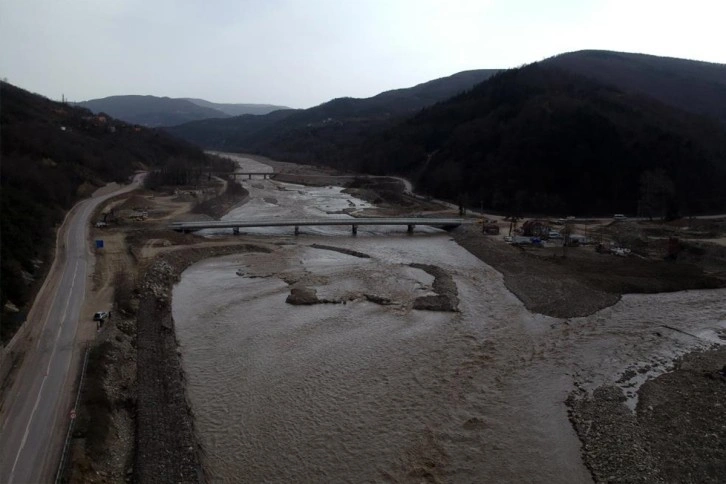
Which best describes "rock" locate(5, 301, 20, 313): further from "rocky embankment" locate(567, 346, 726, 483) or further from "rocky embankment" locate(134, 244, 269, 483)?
"rocky embankment" locate(567, 346, 726, 483)

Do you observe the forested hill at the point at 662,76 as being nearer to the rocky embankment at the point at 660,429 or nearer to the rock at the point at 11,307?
the rocky embankment at the point at 660,429

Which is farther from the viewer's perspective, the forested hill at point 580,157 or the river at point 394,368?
the forested hill at point 580,157

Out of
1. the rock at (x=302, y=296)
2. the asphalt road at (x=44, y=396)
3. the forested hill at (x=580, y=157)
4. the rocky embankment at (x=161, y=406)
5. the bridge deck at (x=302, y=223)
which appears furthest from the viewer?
the forested hill at (x=580, y=157)

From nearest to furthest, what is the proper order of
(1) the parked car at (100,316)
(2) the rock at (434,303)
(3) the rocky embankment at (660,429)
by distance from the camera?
(3) the rocky embankment at (660,429) → (1) the parked car at (100,316) → (2) the rock at (434,303)

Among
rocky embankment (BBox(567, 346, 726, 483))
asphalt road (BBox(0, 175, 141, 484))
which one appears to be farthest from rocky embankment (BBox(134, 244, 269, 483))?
rocky embankment (BBox(567, 346, 726, 483))

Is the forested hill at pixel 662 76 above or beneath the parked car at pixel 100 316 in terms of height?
above

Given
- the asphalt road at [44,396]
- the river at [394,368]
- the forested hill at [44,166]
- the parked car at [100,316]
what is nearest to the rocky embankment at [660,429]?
the river at [394,368]

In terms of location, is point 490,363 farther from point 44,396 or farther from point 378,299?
point 44,396
